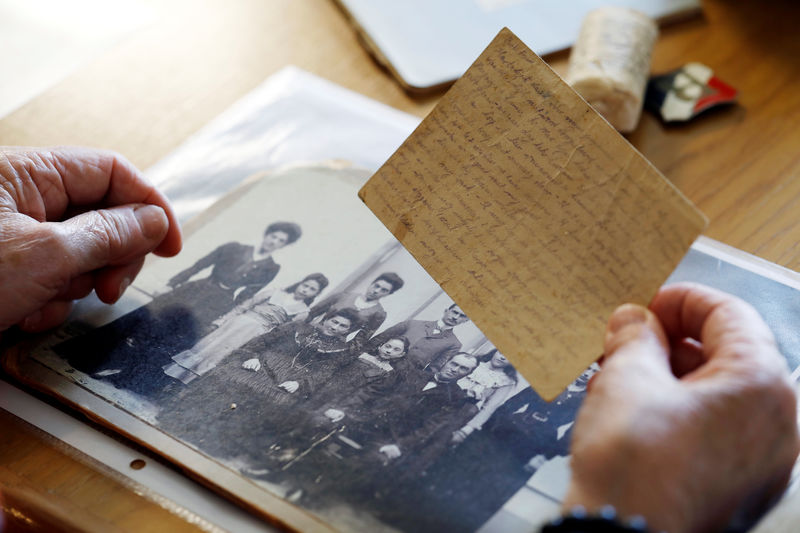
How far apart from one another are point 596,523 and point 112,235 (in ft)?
1.31

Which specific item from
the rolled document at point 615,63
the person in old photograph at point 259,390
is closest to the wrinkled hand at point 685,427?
the person in old photograph at point 259,390

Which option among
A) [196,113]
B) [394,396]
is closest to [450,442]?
[394,396]

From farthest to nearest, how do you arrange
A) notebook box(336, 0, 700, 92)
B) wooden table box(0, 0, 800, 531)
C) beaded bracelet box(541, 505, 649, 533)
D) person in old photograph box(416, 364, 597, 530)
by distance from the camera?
notebook box(336, 0, 700, 92) < wooden table box(0, 0, 800, 531) < person in old photograph box(416, 364, 597, 530) < beaded bracelet box(541, 505, 649, 533)

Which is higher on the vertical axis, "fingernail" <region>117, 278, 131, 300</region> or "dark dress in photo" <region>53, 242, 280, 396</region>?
"fingernail" <region>117, 278, 131, 300</region>

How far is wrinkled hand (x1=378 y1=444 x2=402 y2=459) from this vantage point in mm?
498

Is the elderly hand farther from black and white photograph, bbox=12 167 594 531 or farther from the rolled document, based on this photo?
the rolled document

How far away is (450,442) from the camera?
503 mm

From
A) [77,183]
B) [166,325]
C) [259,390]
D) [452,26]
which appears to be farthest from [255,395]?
[452,26]

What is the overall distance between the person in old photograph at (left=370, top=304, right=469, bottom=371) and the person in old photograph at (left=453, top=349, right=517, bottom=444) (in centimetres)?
2

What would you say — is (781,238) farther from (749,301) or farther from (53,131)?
(53,131)

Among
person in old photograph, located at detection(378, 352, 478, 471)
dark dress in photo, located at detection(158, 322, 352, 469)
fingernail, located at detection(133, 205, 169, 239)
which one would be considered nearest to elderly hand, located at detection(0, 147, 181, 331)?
fingernail, located at detection(133, 205, 169, 239)

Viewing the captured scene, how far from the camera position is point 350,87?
84 centimetres

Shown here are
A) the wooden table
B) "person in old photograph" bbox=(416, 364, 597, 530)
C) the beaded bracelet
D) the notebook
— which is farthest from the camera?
the notebook

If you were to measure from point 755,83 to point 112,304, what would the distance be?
25.8 inches
